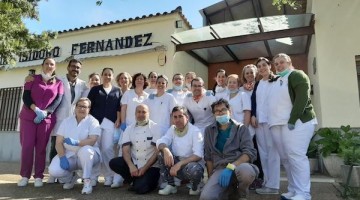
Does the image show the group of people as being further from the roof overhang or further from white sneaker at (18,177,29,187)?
the roof overhang

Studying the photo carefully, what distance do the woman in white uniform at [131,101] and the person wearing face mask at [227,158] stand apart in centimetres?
154

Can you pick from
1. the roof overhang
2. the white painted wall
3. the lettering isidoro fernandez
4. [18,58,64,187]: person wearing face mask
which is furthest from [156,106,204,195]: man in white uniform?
the lettering isidoro fernandez

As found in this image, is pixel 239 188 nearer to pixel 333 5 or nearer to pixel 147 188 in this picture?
pixel 147 188

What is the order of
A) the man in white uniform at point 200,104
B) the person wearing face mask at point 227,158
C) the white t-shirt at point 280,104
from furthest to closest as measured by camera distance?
1. the man in white uniform at point 200,104
2. the white t-shirt at point 280,104
3. the person wearing face mask at point 227,158

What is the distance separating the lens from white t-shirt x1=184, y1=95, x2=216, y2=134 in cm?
455

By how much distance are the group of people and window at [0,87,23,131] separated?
22.3ft

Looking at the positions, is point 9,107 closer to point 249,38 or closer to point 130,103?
point 130,103

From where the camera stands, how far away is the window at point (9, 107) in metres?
10.7

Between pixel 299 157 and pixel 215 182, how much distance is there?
104 cm

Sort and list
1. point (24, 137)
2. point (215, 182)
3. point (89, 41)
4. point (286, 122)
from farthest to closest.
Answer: point (89, 41)
point (24, 137)
point (286, 122)
point (215, 182)

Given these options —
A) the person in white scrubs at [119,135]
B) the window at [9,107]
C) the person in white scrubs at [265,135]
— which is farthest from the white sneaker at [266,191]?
the window at [9,107]

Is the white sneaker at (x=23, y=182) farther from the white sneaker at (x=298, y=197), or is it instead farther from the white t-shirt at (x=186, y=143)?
the white sneaker at (x=298, y=197)

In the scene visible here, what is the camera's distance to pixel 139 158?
4.28 meters

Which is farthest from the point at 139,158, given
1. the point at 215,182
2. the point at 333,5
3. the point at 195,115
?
the point at 333,5
